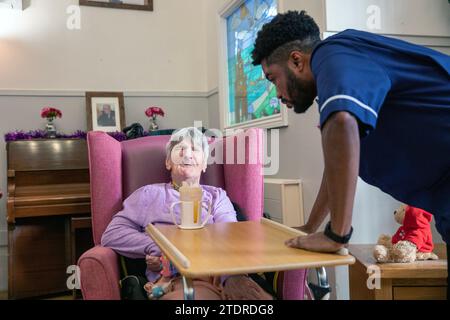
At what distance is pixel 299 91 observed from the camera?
1.09 meters

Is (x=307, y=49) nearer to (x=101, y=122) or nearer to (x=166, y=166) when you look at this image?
(x=166, y=166)

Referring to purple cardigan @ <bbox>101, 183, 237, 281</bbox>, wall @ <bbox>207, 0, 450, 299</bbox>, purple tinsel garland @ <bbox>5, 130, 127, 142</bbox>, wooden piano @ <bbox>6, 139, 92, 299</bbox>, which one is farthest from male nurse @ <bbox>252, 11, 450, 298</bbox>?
purple tinsel garland @ <bbox>5, 130, 127, 142</bbox>

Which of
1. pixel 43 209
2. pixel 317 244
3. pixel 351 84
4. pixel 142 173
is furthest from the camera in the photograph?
pixel 43 209

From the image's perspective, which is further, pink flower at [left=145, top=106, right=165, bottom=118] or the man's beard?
pink flower at [left=145, top=106, right=165, bottom=118]

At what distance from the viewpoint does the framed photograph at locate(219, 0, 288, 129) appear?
→ 284cm

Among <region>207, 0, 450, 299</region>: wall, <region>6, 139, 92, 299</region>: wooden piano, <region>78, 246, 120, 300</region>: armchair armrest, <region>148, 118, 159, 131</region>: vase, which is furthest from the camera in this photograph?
<region>148, 118, 159, 131</region>: vase

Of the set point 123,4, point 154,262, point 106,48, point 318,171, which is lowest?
point 154,262

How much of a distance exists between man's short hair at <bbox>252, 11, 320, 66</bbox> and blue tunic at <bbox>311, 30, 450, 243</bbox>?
11 cm

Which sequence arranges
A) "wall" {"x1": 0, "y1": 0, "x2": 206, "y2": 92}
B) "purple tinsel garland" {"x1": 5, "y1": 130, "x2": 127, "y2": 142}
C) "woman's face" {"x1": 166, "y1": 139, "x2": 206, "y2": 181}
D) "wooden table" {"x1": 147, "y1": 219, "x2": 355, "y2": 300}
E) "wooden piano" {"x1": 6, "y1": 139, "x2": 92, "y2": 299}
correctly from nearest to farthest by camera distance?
"wooden table" {"x1": 147, "y1": 219, "x2": 355, "y2": 300}
"woman's face" {"x1": 166, "y1": 139, "x2": 206, "y2": 181}
"wooden piano" {"x1": 6, "y1": 139, "x2": 92, "y2": 299}
"purple tinsel garland" {"x1": 5, "y1": 130, "x2": 127, "y2": 142}
"wall" {"x1": 0, "y1": 0, "x2": 206, "y2": 92}

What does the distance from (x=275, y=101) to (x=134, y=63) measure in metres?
1.57

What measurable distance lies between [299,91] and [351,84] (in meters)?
0.23

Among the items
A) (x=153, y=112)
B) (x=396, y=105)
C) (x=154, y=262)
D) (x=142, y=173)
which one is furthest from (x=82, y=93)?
(x=396, y=105)

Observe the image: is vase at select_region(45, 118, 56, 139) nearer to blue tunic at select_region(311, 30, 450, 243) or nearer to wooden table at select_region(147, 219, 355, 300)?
wooden table at select_region(147, 219, 355, 300)

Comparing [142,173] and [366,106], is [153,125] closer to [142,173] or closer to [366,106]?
[142,173]
